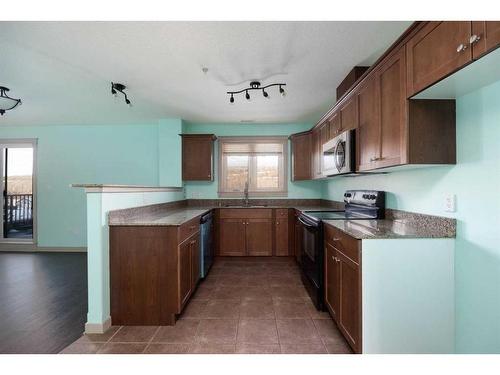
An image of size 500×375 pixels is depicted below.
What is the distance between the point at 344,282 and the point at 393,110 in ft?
4.32

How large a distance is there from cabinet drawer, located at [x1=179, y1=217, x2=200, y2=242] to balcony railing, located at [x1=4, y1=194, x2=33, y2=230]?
4.53 metres

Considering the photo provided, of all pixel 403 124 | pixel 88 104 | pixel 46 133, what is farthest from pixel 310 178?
pixel 46 133

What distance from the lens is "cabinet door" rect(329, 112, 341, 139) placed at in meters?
2.84

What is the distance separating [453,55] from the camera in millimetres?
1160

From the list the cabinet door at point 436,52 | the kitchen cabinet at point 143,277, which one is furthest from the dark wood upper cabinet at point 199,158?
the cabinet door at point 436,52

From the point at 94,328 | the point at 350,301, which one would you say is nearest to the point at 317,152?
the point at 350,301

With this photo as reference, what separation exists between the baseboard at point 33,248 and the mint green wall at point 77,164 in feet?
0.26

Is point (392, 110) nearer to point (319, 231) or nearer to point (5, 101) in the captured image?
point (319, 231)

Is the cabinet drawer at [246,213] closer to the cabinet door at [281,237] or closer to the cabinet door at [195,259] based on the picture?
the cabinet door at [281,237]

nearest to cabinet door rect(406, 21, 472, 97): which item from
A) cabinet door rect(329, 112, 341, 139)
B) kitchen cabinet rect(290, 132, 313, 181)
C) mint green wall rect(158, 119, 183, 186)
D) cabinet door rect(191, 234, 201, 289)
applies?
cabinet door rect(329, 112, 341, 139)

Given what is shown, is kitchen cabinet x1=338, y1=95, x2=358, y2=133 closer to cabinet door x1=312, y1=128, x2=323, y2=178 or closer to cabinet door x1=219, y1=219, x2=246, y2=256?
cabinet door x1=312, y1=128, x2=323, y2=178

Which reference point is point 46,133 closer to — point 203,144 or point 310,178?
point 203,144

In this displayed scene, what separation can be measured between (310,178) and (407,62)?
9.19ft

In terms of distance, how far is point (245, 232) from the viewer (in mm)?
4207
